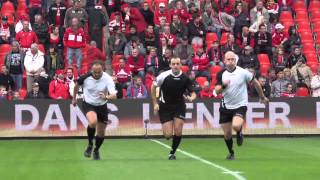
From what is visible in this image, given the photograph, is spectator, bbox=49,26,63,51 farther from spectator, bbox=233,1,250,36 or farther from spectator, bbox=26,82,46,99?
spectator, bbox=233,1,250,36

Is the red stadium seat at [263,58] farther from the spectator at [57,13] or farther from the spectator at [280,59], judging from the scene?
the spectator at [57,13]

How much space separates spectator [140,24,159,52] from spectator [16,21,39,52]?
Result: 13.1 ft

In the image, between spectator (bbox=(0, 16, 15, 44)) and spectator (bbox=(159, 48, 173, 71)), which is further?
spectator (bbox=(0, 16, 15, 44))

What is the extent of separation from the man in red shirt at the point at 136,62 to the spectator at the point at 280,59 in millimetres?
4977

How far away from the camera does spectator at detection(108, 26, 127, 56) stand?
3042cm

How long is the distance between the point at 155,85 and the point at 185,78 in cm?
72

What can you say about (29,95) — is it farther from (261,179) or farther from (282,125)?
(261,179)

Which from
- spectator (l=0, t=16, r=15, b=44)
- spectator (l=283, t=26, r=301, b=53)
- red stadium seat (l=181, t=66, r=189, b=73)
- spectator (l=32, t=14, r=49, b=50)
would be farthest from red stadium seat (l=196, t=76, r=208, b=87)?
spectator (l=0, t=16, r=15, b=44)

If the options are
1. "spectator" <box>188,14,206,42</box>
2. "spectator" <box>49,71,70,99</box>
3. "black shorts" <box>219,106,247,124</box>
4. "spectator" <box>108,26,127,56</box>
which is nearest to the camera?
"black shorts" <box>219,106,247,124</box>

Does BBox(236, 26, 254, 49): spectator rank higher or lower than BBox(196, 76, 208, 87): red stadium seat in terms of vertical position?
higher

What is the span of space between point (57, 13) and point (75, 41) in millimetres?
2327

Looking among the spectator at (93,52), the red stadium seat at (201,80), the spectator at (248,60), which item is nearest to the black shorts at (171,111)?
the red stadium seat at (201,80)

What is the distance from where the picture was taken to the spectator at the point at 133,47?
29.9 meters

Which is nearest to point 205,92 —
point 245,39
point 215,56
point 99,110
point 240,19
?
point 215,56
